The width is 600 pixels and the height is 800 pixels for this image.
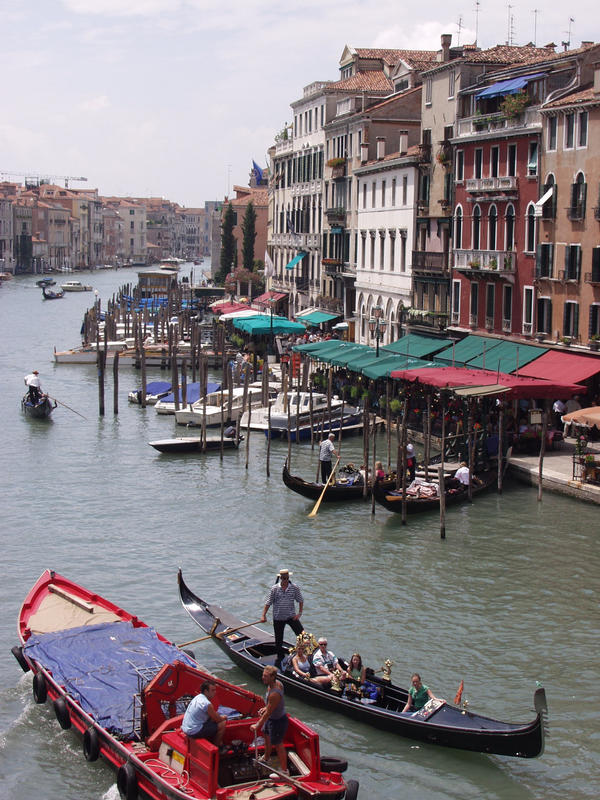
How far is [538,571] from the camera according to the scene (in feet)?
56.3

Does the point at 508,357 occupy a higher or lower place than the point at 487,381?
higher

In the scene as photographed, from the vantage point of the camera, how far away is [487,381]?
77.7ft

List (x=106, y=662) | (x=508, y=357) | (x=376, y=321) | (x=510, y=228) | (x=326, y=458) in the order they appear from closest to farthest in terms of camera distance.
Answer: (x=106, y=662) → (x=326, y=458) → (x=508, y=357) → (x=510, y=228) → (x=376, y=321)

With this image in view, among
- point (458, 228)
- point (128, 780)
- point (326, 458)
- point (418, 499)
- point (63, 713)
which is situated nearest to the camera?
point (128, 780)

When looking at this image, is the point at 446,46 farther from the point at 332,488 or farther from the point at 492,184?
the point at 332,488

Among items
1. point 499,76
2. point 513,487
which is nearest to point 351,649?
point 513,487

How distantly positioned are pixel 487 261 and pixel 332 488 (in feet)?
34.3

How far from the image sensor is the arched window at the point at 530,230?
1064 inches

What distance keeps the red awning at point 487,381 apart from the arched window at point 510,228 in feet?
12.2

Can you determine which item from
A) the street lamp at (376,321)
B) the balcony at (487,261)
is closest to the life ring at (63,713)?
the balcony at (487,261)

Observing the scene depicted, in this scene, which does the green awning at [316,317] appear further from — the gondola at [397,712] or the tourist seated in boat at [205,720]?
the tourist seated in boat at [205,720]

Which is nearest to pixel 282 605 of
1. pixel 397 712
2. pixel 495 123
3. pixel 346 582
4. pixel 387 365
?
pixel 397 712

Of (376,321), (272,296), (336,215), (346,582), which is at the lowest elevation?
(346,582)

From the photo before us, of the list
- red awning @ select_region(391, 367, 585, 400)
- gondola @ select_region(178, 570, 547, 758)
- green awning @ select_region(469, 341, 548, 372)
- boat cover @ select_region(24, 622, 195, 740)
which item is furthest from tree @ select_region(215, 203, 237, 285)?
boat cover @ select_region(24, 622, 195, 740)
